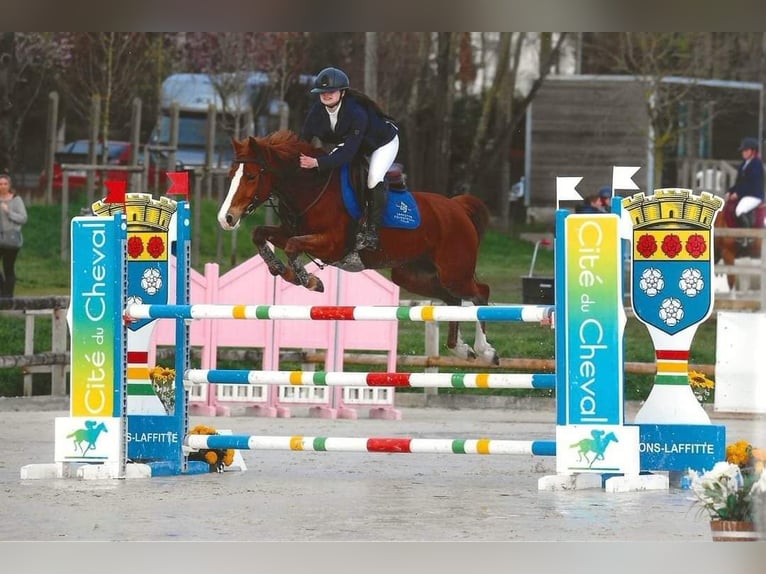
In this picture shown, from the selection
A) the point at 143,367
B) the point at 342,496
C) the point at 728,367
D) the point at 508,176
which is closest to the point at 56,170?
the point at 508,176

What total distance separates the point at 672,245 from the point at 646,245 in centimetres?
9

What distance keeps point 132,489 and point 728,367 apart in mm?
4552

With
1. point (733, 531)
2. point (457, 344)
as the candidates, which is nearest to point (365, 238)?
point (457, 344)

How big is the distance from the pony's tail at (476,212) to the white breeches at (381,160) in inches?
27.2

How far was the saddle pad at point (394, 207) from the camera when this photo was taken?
19.1ft

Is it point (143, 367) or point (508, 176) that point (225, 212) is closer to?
point (143, 367)

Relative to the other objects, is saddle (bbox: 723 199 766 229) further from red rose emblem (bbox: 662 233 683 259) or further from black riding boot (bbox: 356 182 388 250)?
red rose emblem (bbox: 662 233 683 259)

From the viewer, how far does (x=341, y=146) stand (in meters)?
5.71

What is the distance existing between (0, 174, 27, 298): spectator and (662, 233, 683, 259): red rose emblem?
5.99 meters

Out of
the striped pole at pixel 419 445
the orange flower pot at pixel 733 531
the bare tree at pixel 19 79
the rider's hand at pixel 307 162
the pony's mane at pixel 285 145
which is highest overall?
the bare tree at pixel 19 79

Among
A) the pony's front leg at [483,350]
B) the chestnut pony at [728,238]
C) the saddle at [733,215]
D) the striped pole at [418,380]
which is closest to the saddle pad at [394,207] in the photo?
the pony's front leg at [483,350]

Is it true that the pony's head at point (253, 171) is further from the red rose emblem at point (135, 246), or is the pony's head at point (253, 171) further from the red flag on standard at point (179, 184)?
the red rose emblem at point (135, 246)

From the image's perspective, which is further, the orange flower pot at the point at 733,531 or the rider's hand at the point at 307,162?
the rider's hand at the point at 307,162

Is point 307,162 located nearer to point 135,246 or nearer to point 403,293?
point 135,246
